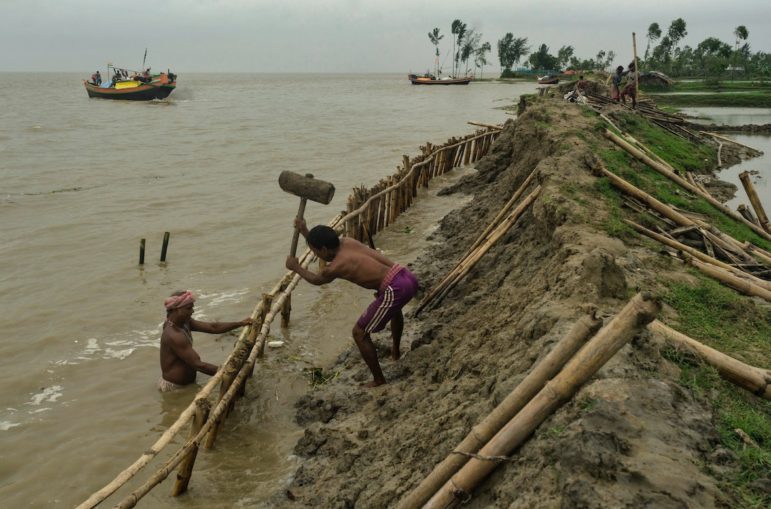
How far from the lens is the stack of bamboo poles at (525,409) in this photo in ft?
8.10

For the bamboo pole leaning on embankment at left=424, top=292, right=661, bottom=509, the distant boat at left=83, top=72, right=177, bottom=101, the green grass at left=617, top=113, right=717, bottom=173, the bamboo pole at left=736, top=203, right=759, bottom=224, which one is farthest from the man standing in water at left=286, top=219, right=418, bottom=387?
the distant boat at left=83, top=72, right=177, bottom=101

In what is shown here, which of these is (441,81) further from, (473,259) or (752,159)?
(473,259)

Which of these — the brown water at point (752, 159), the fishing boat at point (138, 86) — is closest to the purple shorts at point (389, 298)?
the brown water at point (752, 159)

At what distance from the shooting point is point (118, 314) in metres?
7.88

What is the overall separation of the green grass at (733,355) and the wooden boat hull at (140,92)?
4384 cm

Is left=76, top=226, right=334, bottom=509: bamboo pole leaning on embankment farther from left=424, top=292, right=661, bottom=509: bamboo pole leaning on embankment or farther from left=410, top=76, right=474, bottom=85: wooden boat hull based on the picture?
left=410, top=76, right=474, bottom=85: wooden boat hull

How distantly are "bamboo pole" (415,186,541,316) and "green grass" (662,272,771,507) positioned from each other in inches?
70.2

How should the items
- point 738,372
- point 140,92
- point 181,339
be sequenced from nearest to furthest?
point 738,372
point 181,339
point 140,92

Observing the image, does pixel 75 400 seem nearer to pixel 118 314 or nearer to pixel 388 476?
pixel 118 314

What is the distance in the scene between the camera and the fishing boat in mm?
42656

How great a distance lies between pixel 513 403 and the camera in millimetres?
2705

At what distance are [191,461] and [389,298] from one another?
1.94 metres

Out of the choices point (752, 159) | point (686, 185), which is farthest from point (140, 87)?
point (686, 185)

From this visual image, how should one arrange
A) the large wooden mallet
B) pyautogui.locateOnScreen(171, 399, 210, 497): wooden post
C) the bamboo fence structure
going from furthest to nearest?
the large wooden mallet, pyautogui.locateOnScreen(171, 399, 210, 497): wooden post, the bamboo fence structure
